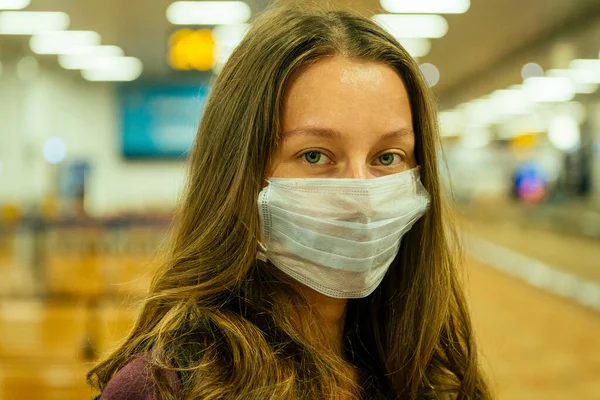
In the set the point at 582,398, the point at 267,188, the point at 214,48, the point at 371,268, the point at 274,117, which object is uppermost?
the point at 214,48

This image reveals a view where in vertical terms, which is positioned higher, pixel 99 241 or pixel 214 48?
pixel 214 48

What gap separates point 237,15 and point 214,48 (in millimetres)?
535

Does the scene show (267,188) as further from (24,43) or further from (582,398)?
(24,43)

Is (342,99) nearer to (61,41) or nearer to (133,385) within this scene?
(133,385)

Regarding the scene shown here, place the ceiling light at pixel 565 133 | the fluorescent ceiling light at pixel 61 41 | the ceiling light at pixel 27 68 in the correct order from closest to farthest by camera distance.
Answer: the fluorescent ceiling light at pixel 61 41 < the ceiling light at pixel 27 68 < the ceiling light at pixel 565 133

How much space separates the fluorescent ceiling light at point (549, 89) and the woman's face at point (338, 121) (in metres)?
12.9

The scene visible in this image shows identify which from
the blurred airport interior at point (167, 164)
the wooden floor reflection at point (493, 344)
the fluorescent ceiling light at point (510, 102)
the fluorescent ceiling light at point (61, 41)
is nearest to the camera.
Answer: the wooden floor reflection at point (493, 344)

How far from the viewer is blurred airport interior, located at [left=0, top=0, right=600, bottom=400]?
631 centimetres

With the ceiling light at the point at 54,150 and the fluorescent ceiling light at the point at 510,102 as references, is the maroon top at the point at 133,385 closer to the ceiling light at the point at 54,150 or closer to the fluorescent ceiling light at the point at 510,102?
the ceiling light at the point at 54,150

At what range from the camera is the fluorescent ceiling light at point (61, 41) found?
10891 mm

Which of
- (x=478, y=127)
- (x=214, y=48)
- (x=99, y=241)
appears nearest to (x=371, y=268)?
(x=214, y=48)

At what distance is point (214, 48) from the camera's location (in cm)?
884

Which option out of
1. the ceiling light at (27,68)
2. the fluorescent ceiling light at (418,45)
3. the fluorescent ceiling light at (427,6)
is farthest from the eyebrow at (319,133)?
the ceiling light at (27,68)

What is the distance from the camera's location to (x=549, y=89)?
15.0 m
